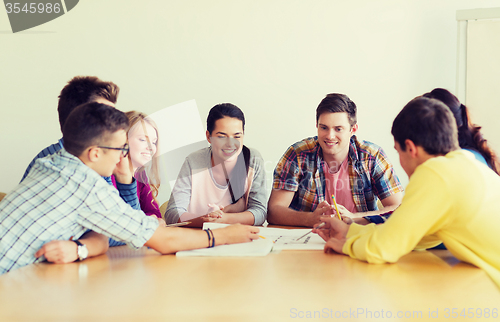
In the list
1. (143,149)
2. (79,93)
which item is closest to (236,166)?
(143,149)

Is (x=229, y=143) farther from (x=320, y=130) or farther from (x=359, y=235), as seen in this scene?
(x=359, y=235)

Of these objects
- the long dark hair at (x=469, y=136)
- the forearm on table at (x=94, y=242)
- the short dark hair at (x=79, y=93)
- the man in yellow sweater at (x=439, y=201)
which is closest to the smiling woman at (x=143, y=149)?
the short dark hair at (x=79, y=93)

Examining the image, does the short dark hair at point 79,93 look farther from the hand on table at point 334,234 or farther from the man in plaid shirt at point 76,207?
the hand on table at point 334,234

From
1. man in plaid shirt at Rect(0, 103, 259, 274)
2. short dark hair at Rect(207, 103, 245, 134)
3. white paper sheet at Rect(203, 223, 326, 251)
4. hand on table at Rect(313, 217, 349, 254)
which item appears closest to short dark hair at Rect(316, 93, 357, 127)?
short dark hair at Rect(207, 103, 245, 134)

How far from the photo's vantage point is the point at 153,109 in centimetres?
322

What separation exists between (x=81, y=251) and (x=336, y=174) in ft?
4.10

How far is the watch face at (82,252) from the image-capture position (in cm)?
116

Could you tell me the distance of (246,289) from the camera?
90 cm

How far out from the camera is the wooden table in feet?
2.54

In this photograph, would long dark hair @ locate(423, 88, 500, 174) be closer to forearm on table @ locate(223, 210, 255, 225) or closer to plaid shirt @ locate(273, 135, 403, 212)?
plaid shirt @ locate(273, 135, 403, 212)

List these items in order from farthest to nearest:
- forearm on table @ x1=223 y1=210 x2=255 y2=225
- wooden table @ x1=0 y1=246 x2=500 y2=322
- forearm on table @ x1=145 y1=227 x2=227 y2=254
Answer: forearm on table @ x1=223 y1=210 x2=255 y2=225 → forearm on table @ x1=145 y1=227 x2=227 y2=254 → wooden table @ x1=0 y1=246 x2=500 y2=322

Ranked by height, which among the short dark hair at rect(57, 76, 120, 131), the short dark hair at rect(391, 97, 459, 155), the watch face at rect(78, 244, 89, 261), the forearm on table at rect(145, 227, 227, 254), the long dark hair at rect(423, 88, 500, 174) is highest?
the short dark hair at rect(57, 76, 120, 131)

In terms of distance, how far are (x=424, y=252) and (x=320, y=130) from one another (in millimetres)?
899

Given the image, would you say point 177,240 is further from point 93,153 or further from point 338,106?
point 338,106
